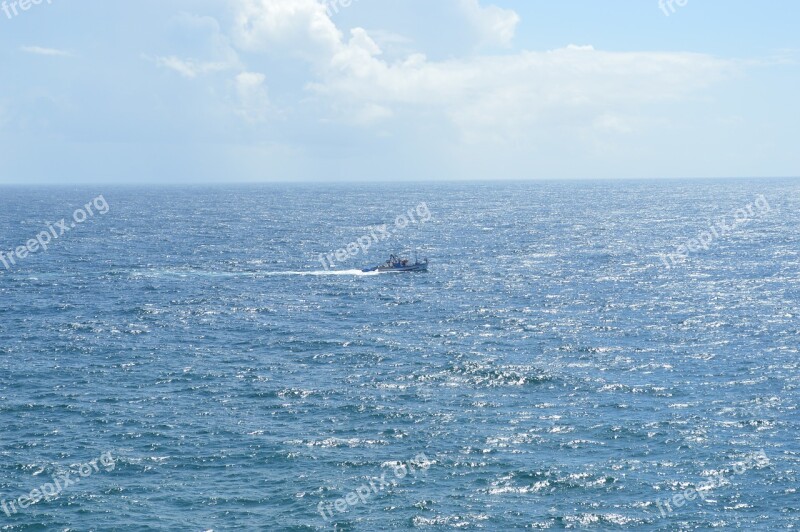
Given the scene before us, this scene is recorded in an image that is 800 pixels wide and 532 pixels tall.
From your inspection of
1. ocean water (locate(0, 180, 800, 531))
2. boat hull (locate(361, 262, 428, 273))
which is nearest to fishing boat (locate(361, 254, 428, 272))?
boat hull (locate(361, 262, 428, 273))

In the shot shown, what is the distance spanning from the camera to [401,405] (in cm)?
6469

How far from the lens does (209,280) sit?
420ft

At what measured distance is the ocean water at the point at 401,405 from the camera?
47781 mm

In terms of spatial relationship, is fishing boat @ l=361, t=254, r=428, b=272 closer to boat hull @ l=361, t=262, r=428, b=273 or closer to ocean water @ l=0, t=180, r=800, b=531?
boat hull @ l=361, t=262, r=428, b=273

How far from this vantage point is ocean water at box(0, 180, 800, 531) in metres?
47.8

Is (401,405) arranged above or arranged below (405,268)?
below

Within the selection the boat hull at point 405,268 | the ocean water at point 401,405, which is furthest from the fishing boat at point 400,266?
the ocean water at point 401,405

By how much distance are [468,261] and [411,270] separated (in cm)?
1977

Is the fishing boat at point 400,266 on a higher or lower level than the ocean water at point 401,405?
higher

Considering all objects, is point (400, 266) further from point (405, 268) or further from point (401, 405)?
point (401, 405)

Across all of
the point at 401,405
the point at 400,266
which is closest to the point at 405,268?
the point at 400,266

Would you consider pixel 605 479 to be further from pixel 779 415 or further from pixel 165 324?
pixel 165 324

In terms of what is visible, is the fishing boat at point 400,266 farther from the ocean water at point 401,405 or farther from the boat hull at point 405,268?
the ocean water at point 401,405

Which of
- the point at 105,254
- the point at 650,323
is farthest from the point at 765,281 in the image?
the point at 105,254
